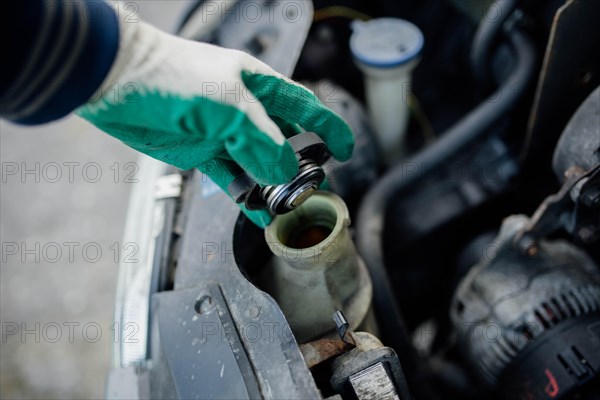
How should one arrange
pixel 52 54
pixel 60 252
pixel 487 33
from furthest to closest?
pixel 60 252, pixel 487 33, pixel 52 54

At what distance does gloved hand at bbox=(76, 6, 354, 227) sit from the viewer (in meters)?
0.57

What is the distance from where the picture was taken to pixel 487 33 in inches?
41.4

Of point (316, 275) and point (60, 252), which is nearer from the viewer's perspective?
point (316, 275)

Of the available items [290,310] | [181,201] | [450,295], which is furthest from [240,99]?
[450,295]

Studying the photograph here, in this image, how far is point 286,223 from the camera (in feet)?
2.64

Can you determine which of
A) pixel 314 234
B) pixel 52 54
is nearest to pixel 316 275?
pixel 314 234

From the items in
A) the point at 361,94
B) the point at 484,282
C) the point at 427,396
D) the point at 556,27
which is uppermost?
the point at 361,94

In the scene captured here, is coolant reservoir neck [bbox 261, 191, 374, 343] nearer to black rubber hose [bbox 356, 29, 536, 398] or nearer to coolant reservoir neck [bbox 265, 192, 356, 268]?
coolant reservoir neck [bbox 265, 192, 356, 268]

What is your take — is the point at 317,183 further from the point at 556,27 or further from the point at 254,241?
the point at 556,27

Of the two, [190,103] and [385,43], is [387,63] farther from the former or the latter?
[190,103]

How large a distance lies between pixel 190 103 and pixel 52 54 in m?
0.15

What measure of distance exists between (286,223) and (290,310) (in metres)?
0.14

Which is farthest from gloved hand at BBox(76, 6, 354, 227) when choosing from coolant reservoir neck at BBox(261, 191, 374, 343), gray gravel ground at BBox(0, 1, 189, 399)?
gray gravel ground at BBox(0, 1, 189, 399)

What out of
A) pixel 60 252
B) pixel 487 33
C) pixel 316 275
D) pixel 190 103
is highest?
pixel 60 252
